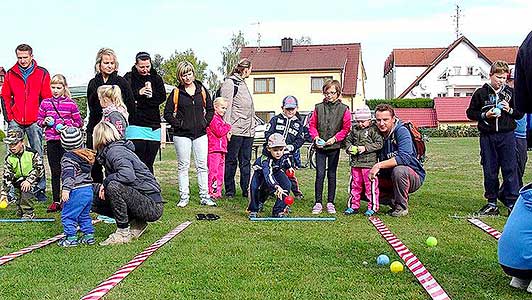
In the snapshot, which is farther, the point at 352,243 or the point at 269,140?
the point at 269,140

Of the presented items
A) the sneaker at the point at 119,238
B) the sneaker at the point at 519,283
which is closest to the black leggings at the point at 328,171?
the sneaker at the point at 119,238

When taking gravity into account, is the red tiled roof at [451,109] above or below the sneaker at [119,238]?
below

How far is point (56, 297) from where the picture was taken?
4.80m

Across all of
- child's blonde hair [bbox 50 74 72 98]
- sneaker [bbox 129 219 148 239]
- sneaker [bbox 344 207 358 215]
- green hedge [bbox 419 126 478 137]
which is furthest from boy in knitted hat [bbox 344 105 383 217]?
green hedge [bbox 419 126 478 137]

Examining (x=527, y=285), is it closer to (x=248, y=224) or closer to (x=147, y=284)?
(x=147, y=284)

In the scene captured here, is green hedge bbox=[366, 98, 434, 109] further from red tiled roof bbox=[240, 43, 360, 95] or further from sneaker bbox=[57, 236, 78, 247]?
sneaker bbox=[57, 236, 78, 247]

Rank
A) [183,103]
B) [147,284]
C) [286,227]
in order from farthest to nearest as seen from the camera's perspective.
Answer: [183,103], [286,227], [147,284]

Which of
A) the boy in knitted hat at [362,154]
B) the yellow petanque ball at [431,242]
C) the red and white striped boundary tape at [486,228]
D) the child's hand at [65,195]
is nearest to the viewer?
the yellow petanque ball at [431,242]

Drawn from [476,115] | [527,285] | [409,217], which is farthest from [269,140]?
[527,285]

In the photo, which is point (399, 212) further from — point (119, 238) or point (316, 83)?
point (316, 83)

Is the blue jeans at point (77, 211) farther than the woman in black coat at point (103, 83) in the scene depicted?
No

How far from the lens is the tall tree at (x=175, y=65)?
2044 inches

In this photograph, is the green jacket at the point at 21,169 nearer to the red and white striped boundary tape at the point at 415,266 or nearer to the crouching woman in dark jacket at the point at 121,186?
the crouching woman in dark jacket at the point at 121,186

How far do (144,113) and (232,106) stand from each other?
85.9 inches
